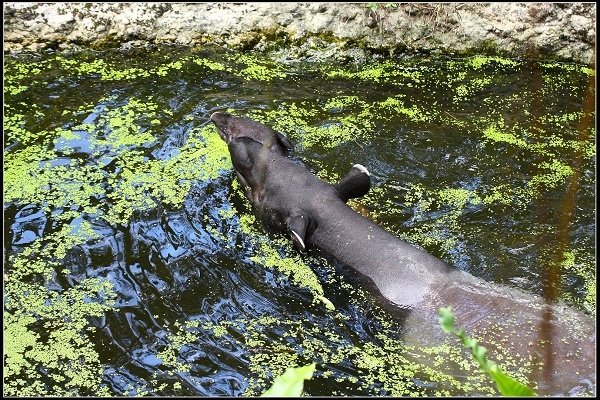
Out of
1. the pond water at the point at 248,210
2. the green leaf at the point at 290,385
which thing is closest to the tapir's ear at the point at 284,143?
the pond water at the point at 248,210

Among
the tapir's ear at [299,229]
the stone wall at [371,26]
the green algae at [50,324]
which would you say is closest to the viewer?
the green algae at [50,324]

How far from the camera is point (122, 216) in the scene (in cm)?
729

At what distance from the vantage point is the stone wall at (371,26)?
34.0ft

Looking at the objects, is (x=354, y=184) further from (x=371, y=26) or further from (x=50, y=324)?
(x=371, y=26)

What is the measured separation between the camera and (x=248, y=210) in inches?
293

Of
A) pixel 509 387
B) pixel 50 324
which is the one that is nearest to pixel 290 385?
pixel 509 387

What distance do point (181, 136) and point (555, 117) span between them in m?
4.04

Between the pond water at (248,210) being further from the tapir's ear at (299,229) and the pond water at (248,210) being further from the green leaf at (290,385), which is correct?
the green leaf at (290,385)

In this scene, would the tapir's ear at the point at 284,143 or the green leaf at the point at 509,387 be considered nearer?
the green leaf at the point at 509,387

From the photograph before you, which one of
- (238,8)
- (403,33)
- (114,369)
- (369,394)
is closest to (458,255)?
(369,394)

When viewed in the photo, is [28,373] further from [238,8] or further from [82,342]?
[238,8]

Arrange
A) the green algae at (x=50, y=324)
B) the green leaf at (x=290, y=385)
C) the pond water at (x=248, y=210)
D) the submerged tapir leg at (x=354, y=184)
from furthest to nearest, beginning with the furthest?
the submerged tapir leg at (x=354, y=184) < the pond water at (x=248, y=210) < the green algae at (x=50, y=324) < the green leaf at (x=290, y=385)

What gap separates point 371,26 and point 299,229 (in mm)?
4555

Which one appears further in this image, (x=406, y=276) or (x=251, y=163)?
(x=251, y=163)
